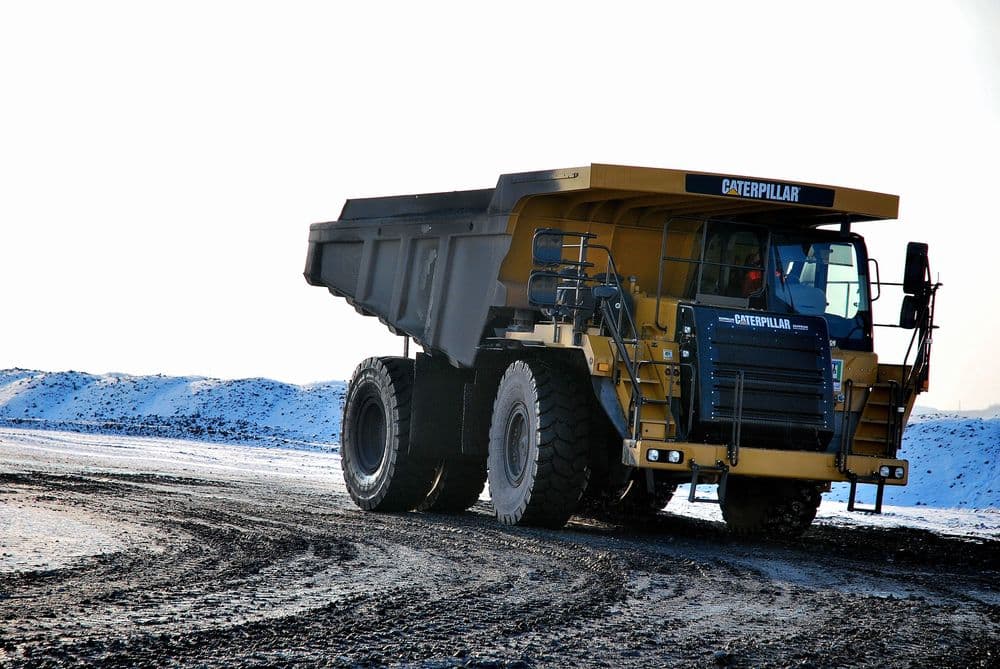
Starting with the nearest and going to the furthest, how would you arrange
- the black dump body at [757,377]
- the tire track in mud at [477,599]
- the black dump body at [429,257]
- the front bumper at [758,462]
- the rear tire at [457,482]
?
the tire track in mud at [477,599] < the front bumper at [758,462] < the black dump body at [757,377] < the black dump body at [429,257] < the rear tire at [457,482]

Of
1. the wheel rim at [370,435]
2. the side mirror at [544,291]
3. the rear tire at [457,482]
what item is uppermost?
the side mirror at [544,291]

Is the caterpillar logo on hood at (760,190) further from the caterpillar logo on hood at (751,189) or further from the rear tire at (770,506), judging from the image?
the rear tire at (770,506)

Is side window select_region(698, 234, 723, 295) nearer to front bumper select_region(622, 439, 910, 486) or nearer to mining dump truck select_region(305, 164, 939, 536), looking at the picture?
mining dump truck select_region(305, 164, 939, 536)

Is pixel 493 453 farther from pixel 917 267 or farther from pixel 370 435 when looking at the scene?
pixel 917 267

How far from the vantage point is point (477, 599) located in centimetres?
683

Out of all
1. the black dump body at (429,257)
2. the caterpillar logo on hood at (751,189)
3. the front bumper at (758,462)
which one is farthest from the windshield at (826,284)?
the black dump body at (429,257)

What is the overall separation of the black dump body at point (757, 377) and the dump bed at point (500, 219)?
105 cm

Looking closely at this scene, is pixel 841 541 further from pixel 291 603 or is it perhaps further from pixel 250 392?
pixel 250 392

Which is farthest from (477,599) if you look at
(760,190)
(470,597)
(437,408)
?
(437,408)

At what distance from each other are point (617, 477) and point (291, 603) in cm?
483

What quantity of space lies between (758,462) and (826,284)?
75.3 inches

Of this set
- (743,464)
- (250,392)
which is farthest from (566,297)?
(250,392)

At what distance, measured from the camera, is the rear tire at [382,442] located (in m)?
12.6

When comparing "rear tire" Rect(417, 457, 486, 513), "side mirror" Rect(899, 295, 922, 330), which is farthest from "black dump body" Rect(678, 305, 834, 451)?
"rear tire" Rect(417, 457, 486, 513)
